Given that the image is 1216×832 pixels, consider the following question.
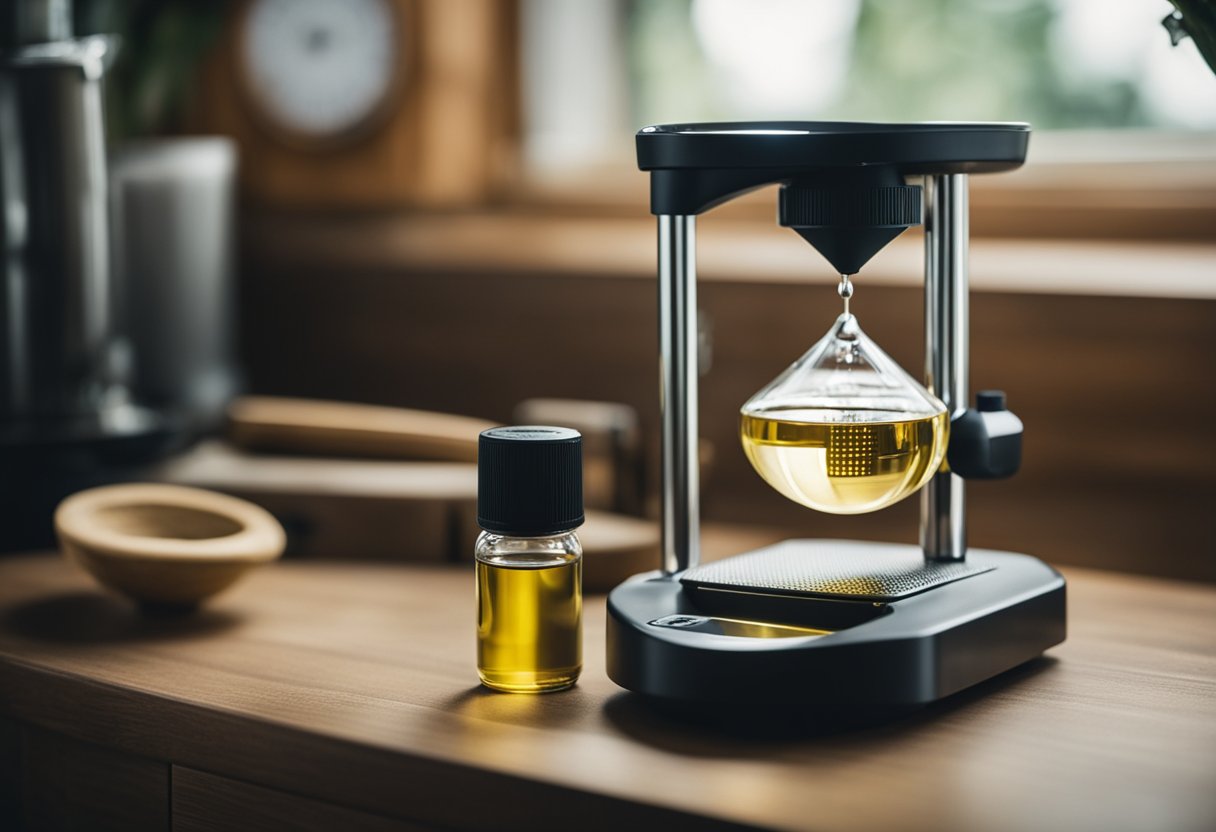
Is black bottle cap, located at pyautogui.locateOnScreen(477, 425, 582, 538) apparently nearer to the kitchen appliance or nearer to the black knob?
the black knob

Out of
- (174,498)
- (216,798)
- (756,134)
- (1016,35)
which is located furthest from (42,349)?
(1016,35)

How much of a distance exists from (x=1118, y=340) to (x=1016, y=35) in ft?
1.48

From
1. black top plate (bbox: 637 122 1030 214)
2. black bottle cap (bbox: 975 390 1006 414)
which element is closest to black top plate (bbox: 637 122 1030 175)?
black top plate (bbox: 637 122 1030 214)

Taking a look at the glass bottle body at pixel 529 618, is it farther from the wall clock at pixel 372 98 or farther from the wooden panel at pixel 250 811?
the wall clock at pixel 372 98

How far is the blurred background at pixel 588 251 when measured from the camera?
3.73 feet

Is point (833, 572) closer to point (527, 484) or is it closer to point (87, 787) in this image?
point (527, 484)

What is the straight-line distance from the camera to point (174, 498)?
1.01 m

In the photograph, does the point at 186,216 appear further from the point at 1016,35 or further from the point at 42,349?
the point at 1016,35

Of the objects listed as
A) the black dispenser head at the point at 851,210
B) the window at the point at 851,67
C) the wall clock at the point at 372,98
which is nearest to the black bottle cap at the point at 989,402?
the black dispenser head at the point at 851,210

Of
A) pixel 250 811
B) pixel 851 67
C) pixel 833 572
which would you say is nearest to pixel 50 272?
pixel 250 811

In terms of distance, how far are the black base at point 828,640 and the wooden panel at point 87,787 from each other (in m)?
0.26

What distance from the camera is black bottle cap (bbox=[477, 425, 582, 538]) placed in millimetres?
759

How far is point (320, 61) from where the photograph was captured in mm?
1583

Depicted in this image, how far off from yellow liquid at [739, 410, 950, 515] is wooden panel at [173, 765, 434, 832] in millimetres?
256
